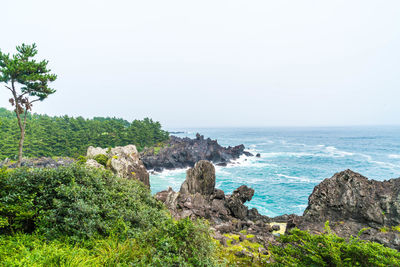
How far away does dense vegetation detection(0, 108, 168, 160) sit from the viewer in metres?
38.8

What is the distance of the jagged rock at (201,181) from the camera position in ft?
70.9

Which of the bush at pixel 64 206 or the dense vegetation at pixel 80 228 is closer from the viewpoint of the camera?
the dense vegetation at pixel 80 228

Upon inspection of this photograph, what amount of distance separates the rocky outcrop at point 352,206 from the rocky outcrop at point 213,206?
12.6 feet

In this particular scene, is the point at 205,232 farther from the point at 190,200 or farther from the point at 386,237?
the point at 190,200

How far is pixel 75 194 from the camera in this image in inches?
241

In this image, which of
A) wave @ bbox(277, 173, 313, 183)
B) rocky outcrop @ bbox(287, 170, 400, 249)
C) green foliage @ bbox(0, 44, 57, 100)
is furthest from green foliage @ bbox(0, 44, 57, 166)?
wave @ bbox(277, 173, 313, 183)

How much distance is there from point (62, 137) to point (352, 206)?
58.4 meters

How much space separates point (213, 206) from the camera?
60.3 feet

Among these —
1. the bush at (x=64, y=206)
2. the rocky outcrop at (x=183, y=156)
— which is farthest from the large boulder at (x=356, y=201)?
the rocky outcrop at (x=183, y=156)

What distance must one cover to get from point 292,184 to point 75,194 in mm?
38093

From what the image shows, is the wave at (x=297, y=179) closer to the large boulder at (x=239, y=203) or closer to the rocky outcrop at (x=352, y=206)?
the large boulder at (x=239, y=203)

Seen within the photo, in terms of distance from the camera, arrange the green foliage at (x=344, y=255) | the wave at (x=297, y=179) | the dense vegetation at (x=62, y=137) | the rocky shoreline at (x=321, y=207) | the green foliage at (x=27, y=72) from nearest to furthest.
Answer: the green foliage at (x=344, y=255) < the rocky shoreline at (x=321, y=207) < the green foliage at (x=27, y=72) < the wave at (x=297, y=179) < the dense vegetation at (x=62, y=137)

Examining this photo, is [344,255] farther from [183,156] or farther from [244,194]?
[183,156]

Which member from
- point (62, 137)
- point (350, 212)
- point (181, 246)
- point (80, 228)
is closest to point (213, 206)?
point (350, 212)
